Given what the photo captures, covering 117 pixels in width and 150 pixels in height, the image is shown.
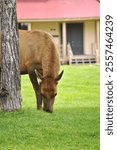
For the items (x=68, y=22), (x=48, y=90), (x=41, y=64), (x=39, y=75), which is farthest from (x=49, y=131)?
(x=68, y=22)

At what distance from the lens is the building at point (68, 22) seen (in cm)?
3659

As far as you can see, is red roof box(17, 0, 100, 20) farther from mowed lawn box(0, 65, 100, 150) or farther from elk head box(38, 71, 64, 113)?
mowed lawn box(0, 65, 100, 150)

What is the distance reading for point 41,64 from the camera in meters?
13.3

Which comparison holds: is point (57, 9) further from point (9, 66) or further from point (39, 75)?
point (9, 66)

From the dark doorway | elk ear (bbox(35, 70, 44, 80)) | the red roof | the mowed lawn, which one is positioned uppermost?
the red roof

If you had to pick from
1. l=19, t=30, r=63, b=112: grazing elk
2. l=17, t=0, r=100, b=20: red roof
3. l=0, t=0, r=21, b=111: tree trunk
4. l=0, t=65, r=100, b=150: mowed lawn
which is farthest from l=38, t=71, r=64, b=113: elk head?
l=17, t=0, r=100, b=20: red roof

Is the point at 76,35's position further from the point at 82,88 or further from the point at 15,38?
the point at 15,38

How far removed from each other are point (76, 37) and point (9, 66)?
90.4 ft

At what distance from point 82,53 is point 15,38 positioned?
27.4m

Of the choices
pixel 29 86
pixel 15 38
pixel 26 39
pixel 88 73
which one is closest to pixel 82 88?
pixel 29 86

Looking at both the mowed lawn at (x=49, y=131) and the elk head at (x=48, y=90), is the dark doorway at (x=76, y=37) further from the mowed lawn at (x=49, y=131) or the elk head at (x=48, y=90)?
the mowed lawn at (x=49, y=131)

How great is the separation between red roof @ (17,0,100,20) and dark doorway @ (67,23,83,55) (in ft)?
4.84

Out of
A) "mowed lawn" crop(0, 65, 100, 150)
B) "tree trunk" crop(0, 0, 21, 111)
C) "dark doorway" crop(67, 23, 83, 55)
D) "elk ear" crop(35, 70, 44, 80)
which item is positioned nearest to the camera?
"mowed lawn" crop(0, 65, 100, 150)

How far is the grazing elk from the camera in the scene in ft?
41.0
